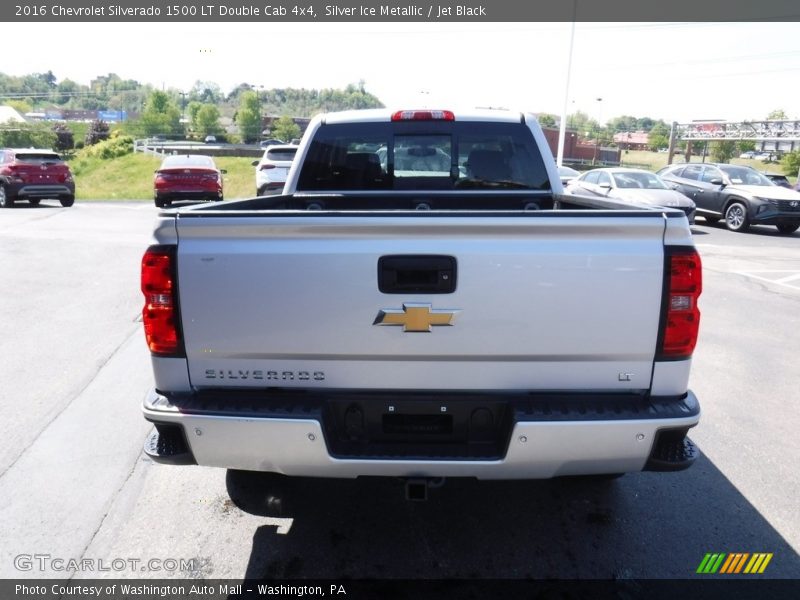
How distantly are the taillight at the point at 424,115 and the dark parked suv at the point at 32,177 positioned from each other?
18032mm

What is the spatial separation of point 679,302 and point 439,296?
39.0 inches

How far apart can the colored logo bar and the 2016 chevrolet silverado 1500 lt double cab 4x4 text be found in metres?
0.77

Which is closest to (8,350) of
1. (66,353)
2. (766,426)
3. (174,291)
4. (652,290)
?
(66,353)

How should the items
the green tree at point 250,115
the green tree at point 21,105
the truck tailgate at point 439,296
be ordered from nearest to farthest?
the truck tailgate at point 439,296
the green tree at point 250,115
the green tree at point 21,105

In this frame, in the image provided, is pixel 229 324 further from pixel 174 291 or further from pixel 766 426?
pixel 766 426

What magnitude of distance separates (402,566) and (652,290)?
1.73 metres

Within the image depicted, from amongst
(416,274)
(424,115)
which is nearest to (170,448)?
(416,274)

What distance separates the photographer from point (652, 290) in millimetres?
2523

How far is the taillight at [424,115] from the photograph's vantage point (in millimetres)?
4547

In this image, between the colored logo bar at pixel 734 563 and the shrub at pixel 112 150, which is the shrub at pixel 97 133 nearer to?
the shrub at pixel 112 150

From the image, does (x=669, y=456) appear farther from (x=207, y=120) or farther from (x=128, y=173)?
(x=207, y=120)

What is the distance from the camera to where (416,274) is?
2.54 metres

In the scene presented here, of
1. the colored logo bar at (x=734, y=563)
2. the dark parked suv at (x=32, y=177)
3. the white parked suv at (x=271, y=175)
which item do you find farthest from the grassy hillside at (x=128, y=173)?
the colored logo bar at (x=734, y=563)

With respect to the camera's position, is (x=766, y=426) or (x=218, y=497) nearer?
(x=218, y=497)
